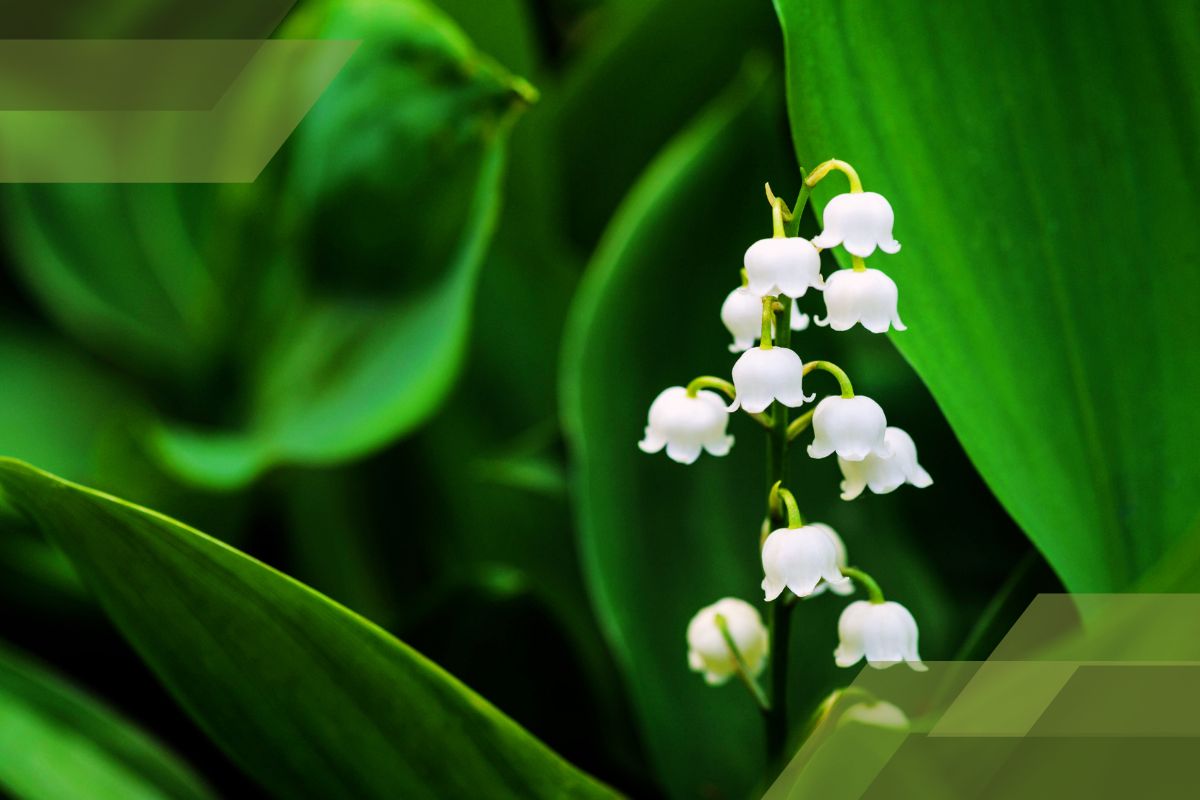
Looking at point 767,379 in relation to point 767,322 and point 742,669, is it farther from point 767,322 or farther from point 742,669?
point 742,669

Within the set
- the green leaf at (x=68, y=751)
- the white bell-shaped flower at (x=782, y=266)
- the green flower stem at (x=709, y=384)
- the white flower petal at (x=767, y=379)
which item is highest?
the white bell-shaped flower at (x=782, y=266)

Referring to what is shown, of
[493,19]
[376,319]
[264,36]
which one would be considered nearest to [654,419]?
[376,319]

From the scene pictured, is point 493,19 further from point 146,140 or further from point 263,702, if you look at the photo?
point 263,702

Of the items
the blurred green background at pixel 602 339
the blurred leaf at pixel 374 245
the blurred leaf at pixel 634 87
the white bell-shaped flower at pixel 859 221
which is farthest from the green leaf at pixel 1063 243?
the blurred leaf at pixel 634 87

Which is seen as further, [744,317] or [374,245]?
[374,245]

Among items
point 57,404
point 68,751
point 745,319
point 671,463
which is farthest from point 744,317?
point 57,404

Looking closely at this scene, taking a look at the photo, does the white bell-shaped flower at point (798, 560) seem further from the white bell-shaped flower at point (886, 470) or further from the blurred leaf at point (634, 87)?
the blurred leaf at point (634, 87)
